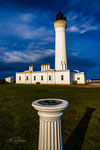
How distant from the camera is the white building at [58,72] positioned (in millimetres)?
27234

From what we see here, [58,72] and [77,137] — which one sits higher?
[58,72]

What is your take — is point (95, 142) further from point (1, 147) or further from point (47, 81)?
point (47, 81)

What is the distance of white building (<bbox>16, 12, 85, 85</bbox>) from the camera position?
27.2 m

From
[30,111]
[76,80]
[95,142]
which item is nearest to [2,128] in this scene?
[30,111]

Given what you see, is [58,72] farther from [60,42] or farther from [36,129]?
[36,129]

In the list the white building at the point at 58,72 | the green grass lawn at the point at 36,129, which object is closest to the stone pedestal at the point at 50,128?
the green grass lawn at the point at 36,129

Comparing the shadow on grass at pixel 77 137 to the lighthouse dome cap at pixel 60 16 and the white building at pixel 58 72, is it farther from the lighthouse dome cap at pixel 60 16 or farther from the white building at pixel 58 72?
the lighthouse dome cap at pixel 60 16

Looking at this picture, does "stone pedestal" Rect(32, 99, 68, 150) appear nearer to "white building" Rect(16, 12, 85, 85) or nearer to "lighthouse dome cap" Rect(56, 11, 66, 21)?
"white building" Rect(16, 12, 85, 85)

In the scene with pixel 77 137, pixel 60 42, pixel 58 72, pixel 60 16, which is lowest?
pixel 77 137

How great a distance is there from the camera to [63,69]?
2805 centimetres

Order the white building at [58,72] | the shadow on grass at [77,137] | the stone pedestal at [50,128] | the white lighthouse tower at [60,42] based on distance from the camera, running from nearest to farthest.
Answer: the stone pedestal at [50,128] < the shadow on grass at [77,137] < the white building at [58,72] < the white lighthouse tower at [60,42]

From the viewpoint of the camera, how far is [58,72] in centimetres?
2720

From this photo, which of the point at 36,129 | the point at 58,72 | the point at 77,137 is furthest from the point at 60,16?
the point at 77,137

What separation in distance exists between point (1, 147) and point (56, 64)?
28089 mm
